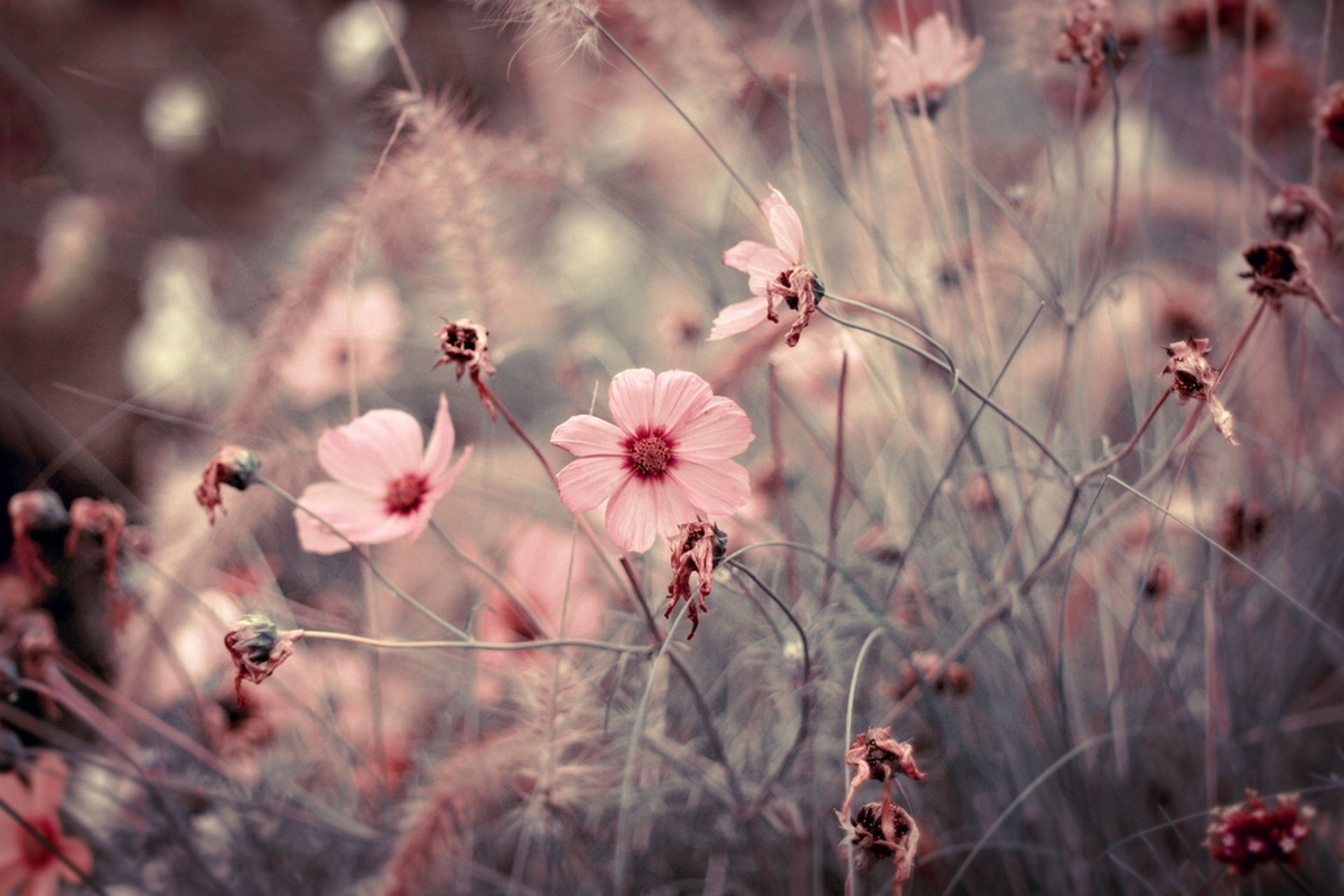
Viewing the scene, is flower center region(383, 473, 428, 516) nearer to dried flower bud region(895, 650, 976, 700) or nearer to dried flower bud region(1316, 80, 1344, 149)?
dried flower bud region(895, 650, 976, 700)

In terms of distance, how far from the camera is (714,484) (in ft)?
0.97

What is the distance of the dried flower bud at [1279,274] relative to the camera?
0.32m

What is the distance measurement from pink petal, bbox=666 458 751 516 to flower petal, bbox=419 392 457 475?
4.1 inches

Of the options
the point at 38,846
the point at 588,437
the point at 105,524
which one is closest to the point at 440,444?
the point at 588,437

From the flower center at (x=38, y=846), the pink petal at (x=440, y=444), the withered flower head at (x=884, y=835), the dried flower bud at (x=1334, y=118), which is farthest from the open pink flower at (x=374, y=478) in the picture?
the dried flower bud at (x=1334, y=118)

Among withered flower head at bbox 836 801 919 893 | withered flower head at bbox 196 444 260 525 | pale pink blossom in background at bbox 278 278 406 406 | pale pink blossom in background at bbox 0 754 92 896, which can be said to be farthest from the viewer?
pale pink blossom in background at bbox 278 278 406 406

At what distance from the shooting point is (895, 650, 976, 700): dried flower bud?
0.43 m

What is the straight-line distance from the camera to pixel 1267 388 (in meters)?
0.68

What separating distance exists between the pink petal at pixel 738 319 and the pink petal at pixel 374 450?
0.15 m

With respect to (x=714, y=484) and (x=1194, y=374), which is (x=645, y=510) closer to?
(x=714, y=484)

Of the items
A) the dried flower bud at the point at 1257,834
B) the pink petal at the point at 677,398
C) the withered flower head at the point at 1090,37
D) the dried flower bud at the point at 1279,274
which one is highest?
the withered flower head at the point at 1090,37

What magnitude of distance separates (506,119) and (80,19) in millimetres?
690

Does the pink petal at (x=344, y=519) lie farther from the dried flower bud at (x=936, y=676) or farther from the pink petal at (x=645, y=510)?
the dried flower bud at (x=936, y=676)

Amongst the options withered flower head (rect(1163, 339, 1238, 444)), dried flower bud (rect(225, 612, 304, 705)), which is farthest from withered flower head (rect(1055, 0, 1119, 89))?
dried flower bud (rect(225, 612, 304, 705))
